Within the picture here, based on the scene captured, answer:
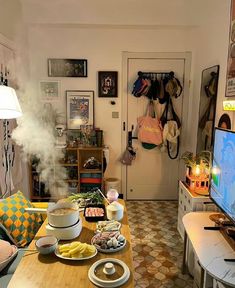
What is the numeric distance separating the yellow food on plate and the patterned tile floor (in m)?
1.04

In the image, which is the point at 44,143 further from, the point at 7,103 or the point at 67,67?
the point at 7,103

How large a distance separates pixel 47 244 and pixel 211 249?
983mm

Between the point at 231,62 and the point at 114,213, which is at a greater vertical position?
the point at 231,62

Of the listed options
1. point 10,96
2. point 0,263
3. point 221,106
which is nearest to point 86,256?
point 0,263

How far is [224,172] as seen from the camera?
5.98 feet

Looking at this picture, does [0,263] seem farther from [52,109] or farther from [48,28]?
[48,28]

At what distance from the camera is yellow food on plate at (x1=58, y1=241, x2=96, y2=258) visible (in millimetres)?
1312

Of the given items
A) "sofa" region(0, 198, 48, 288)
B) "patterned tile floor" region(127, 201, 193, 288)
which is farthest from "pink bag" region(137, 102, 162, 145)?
"sofa" region(0, 198, 48, 288)

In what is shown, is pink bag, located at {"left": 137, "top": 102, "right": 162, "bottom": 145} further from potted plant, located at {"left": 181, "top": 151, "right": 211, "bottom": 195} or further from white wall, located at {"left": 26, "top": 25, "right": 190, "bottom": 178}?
potted plant, located at {"left": 181, "top": 151, "right": 211, "bottom": 195}

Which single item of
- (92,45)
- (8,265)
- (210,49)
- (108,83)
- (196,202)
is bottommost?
(8,265)

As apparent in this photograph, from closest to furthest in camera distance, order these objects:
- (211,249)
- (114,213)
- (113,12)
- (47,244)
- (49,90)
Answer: (47,244), (211,249), (114,213), (113,12), (49,90)

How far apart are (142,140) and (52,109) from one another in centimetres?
141

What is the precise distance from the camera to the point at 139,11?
3365 mm

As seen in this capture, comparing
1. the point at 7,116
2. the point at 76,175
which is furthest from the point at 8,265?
the point at 76,175
